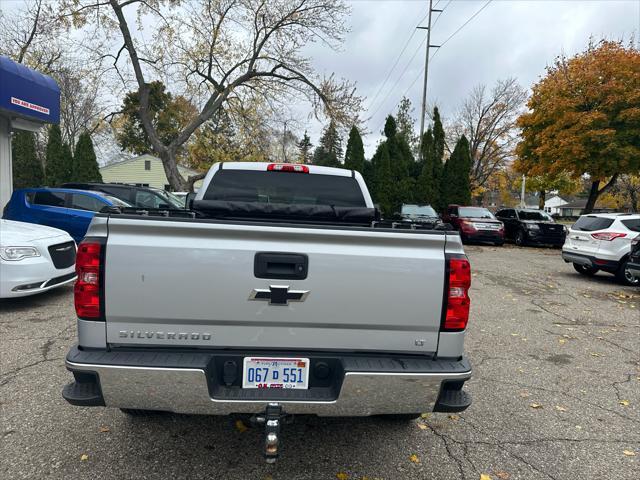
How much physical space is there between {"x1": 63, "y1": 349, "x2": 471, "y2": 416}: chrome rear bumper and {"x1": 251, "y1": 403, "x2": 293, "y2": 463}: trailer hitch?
3 cm

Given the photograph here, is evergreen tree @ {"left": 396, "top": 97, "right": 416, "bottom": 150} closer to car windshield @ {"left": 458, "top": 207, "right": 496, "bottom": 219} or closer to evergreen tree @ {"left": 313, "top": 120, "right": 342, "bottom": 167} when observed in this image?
evergreen tree @ {"left": 313, "top": 120, "right": 342, "bottom": 167}

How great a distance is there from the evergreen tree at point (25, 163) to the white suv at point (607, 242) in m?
35.1

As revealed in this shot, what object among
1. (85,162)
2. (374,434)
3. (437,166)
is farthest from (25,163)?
(374,434)

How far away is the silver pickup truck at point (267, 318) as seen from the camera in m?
2.10

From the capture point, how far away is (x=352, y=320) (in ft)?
7.27

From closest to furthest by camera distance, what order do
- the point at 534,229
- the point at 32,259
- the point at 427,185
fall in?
the point at 32,259 → the point at 534,229 → the point at 427,185

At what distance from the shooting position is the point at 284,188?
13.2 feet

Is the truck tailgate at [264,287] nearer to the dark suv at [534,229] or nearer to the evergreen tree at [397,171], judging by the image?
the dark suv at [534,229]

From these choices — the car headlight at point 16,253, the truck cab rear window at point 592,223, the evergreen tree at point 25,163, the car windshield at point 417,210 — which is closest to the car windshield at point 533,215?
the car windshield at point 417,210

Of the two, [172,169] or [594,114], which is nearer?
[594,114]

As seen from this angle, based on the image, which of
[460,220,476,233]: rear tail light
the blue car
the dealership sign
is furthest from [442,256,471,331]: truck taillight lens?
[460,220,476,233]: rear tail light

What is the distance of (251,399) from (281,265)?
696 millimetres

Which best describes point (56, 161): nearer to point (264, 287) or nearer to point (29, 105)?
point (29, 105)

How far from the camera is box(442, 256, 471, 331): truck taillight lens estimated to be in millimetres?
2238
